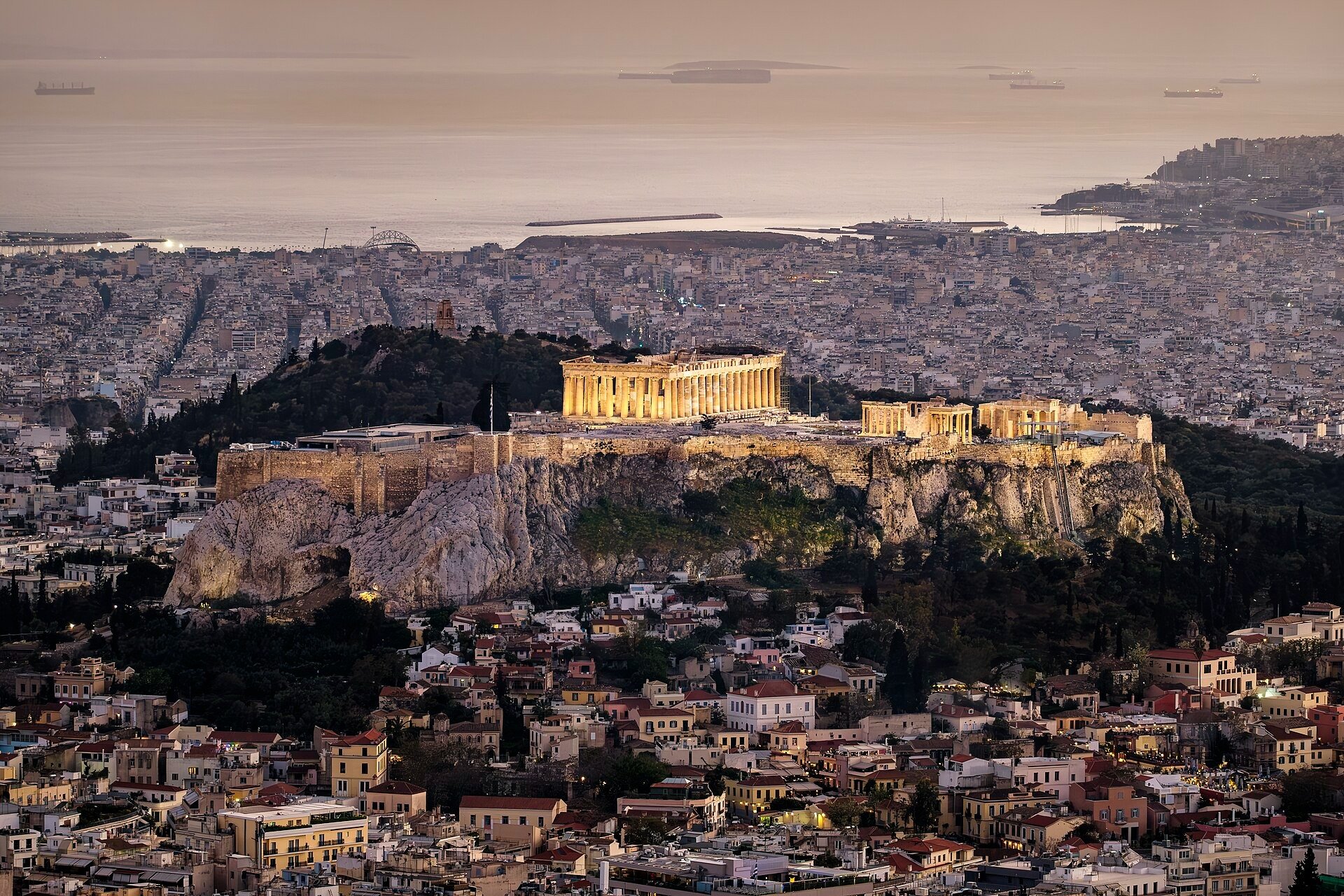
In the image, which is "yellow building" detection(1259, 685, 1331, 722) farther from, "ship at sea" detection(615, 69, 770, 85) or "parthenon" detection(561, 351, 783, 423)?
"ship at sea" detection(615, 69, 770, 85)

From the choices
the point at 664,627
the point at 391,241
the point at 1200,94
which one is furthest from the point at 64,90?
the point at 664,627

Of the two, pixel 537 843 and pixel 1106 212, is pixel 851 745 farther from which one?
pixel 1106 212

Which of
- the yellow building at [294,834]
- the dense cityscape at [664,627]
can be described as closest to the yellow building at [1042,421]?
the dense cityscape at [664,627]

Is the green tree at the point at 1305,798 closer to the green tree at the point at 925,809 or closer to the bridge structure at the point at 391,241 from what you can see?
the green tree at the point at 925,809

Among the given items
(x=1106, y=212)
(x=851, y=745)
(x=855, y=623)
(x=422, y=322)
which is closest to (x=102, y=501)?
(x=855, y=623)

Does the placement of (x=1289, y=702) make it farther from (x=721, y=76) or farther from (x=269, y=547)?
(x=721, y=76)

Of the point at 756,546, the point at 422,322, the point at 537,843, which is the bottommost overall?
the point at 537,843
